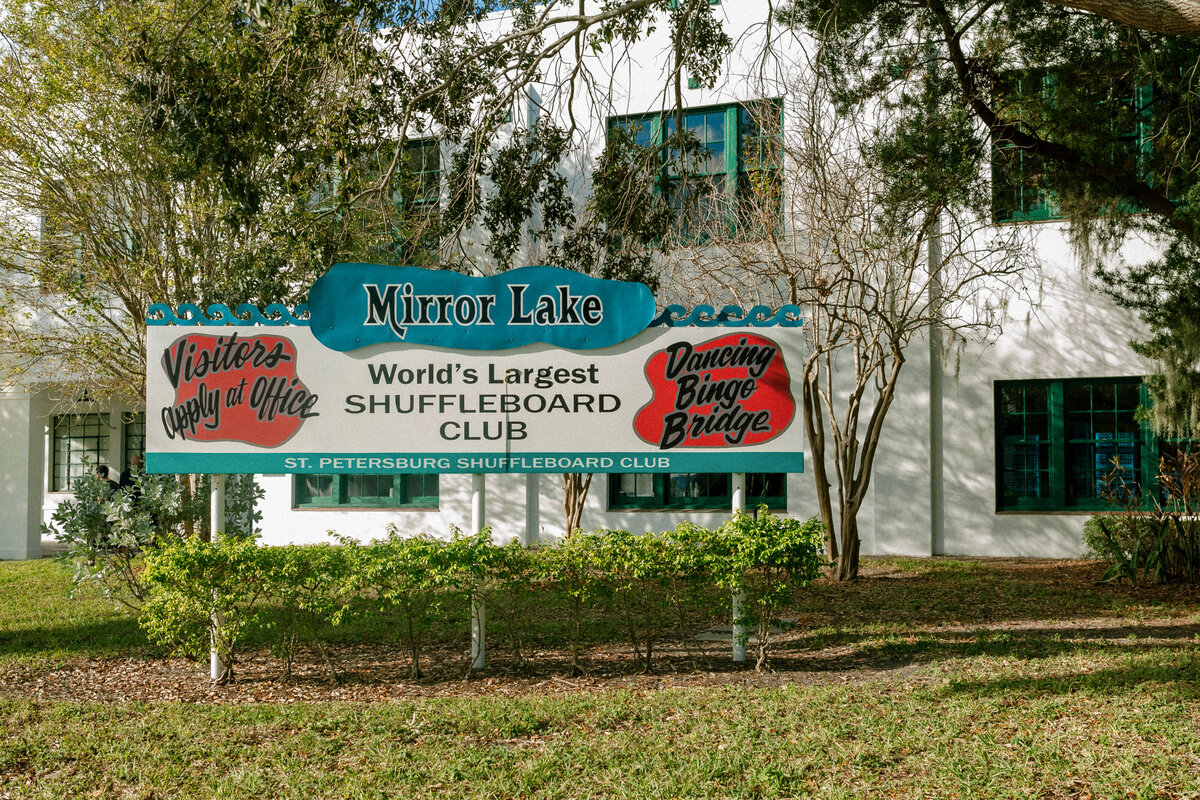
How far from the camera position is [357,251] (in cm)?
1138

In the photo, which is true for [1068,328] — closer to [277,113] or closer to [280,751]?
[277,113]

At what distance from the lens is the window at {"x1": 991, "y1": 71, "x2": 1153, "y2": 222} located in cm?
919

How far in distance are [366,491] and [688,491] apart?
5912 millimetres

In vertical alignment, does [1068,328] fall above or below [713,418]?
above

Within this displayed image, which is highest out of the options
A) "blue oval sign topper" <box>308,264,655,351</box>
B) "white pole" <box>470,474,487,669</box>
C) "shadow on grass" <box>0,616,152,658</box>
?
"blue oval sign topper" <box>308,264,655,351</box>

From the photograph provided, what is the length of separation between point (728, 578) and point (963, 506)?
9.20 meters

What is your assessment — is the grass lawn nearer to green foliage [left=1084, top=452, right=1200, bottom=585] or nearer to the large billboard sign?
the large billboard sign

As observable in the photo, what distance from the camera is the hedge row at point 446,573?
684 cm

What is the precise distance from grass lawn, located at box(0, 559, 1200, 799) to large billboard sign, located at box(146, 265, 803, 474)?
65.9 inches

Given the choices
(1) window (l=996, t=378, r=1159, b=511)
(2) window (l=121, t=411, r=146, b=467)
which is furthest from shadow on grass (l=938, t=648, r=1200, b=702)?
(2) window (l=121, t=411, r=146, b=467)

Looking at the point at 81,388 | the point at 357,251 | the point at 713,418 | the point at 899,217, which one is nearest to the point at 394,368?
the point at 713,418

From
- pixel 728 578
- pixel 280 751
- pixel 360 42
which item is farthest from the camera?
pixel 360 42

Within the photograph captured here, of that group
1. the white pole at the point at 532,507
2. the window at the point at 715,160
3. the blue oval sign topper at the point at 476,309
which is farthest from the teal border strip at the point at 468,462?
the white pole at the point at 532,507

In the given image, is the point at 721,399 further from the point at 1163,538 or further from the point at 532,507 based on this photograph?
the point at 532,507
